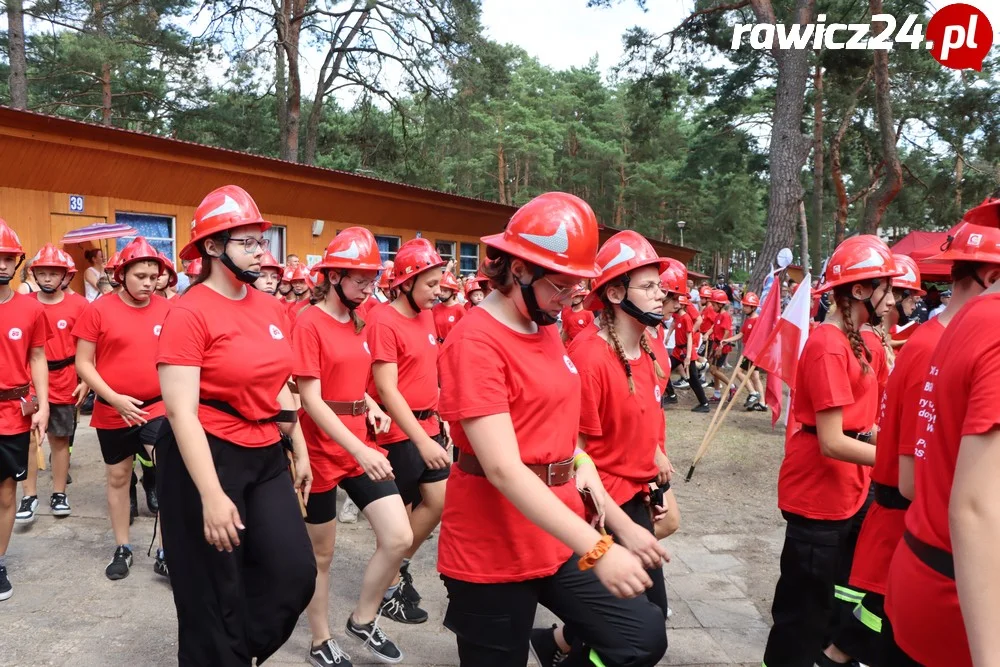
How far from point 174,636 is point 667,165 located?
5349 cm

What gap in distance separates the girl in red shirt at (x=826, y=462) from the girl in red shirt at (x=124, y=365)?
394 cm

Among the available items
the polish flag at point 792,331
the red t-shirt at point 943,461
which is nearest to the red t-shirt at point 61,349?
the polish flag at point 792,331

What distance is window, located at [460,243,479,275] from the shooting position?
24.7 metres

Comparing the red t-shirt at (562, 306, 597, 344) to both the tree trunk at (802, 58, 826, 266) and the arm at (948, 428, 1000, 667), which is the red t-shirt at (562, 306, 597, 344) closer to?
the arm at (948, 428, 1000, 667)

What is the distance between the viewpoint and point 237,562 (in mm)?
3158

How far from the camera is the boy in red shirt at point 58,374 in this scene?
673 cm

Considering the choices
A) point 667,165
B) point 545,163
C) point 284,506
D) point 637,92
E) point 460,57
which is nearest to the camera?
point 284,506

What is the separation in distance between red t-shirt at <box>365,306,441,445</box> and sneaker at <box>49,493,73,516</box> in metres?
3.48

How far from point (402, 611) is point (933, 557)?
347cm

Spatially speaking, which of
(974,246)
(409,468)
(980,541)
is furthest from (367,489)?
(980,541)

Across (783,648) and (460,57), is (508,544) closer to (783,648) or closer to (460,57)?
(783,648)

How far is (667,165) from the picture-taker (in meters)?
54.4

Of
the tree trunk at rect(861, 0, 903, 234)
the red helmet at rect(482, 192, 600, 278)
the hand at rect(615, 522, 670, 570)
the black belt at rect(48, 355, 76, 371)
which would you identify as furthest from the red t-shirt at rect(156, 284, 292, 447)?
the tree trunk at rect(861, 0, 903, 234)

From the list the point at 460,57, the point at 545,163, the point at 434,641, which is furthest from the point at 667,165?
the point at 434,641
